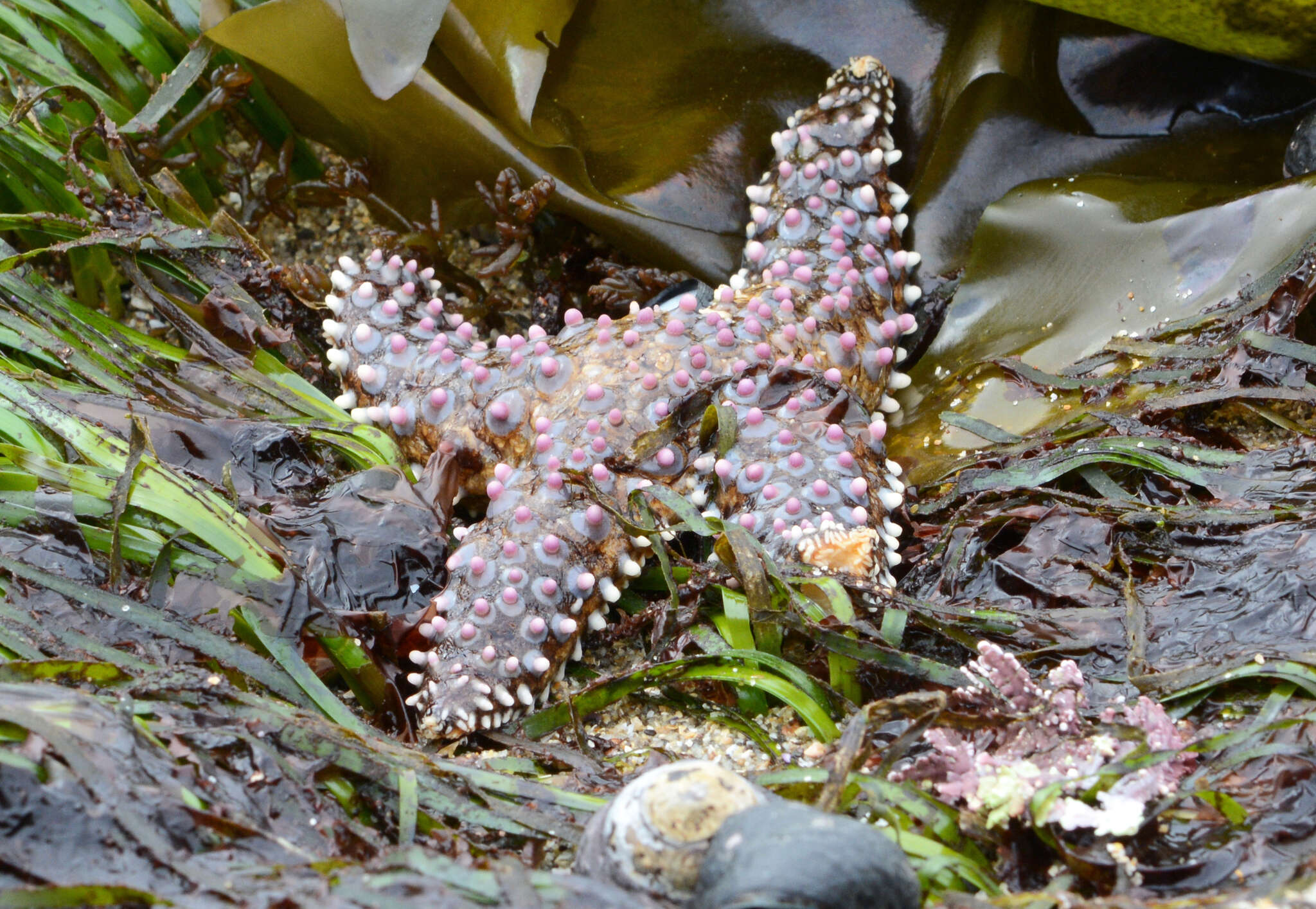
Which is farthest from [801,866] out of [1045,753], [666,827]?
[1045,753]

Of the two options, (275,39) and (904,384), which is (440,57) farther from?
(904,384)

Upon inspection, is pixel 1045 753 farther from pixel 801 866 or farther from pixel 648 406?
pixel 648 406

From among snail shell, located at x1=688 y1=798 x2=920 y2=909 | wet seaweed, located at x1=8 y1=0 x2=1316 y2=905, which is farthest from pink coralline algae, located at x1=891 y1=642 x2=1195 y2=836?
snail shell, located at x1=688 y1=798 x2=920 y2=909

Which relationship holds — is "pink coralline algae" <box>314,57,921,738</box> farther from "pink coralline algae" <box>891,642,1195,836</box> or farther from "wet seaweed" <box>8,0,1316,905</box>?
"pink coralline algae" <box>891,642,1195,836</box>

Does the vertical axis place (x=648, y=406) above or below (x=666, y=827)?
above

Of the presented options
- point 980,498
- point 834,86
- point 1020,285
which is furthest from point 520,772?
point 834,86

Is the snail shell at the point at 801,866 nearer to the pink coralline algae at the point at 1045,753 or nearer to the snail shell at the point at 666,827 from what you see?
the snail shell at the point at 666,827

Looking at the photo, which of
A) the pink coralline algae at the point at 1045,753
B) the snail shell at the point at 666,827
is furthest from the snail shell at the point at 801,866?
the pink coralline algae at the point at 1045,753
